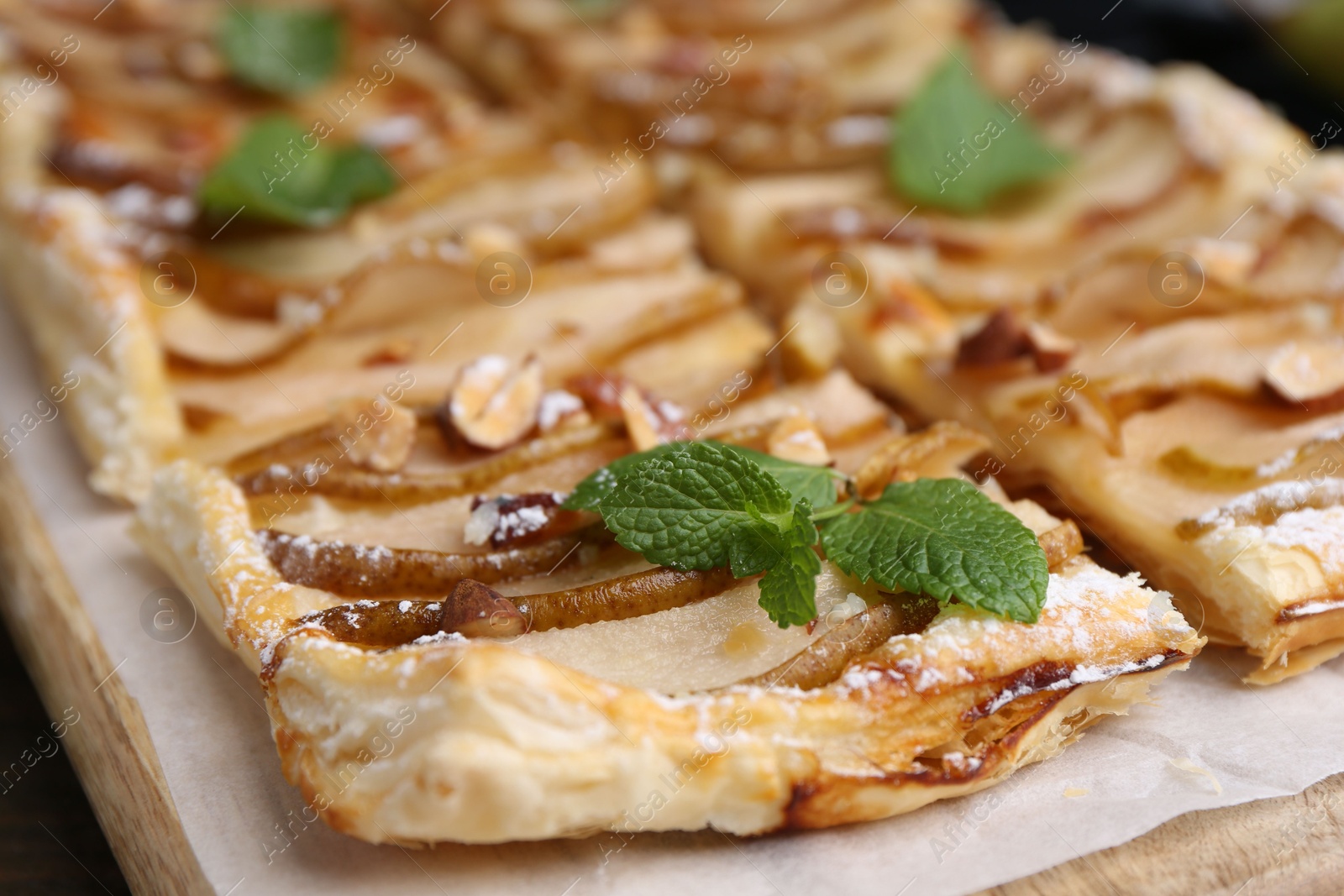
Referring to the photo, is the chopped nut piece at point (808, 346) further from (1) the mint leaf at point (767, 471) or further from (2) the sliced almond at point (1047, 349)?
(1) the mint leaf at point (767, 471)

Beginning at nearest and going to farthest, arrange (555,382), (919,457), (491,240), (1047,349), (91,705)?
1. (91,705)
2. (919,457)
3. (1047,349)
4. (555,382)
5. (491,240)

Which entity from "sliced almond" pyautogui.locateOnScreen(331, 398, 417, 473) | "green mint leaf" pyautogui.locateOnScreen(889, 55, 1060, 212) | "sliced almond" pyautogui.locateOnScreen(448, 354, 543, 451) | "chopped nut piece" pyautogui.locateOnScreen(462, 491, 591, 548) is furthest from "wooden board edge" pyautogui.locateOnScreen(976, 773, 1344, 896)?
"green mint leaf" pyautogui.locateOnScreen(889, 55, 1060, 212)

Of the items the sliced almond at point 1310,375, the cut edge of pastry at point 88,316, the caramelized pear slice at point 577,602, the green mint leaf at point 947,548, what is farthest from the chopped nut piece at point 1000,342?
the cut edge of pastry at point 88,316

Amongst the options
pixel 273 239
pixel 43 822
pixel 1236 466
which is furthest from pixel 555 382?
pixel 1236 466

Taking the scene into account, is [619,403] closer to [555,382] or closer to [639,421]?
[639,421]

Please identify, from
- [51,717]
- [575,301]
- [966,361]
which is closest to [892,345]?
[966,361]
